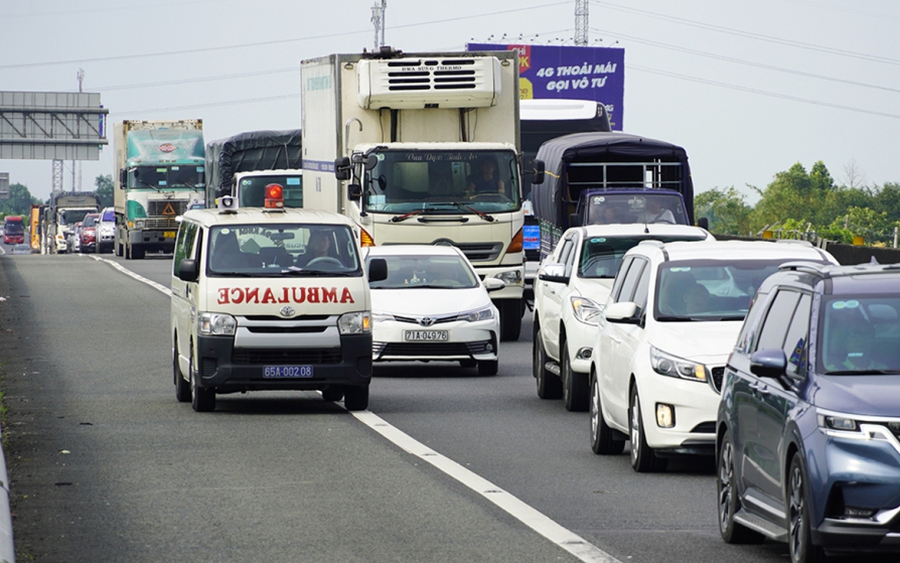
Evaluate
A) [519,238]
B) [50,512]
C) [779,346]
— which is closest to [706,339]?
[779,346]

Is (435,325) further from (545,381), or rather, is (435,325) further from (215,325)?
(215,325)

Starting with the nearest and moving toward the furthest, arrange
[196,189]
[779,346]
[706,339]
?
[779,346], [706,339], [196,189]

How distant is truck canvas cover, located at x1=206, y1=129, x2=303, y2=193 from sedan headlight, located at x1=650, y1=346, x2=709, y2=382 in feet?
101

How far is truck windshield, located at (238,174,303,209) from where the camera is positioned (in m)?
38.0

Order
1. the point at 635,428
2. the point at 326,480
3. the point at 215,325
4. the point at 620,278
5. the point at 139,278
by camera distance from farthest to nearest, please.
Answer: the point at 139,278 → the point at 215,325 → the point at 620,278 → the point at 635,428 → the point at 326,480

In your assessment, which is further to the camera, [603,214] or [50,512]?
[603,214]

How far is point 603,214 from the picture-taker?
27656 millimetres

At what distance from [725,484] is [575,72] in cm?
7958

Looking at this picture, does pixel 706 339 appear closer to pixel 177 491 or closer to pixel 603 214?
pixel 177 491

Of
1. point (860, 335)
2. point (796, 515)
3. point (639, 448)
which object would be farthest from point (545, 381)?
point (796, 515)

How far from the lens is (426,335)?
19625 millimetres

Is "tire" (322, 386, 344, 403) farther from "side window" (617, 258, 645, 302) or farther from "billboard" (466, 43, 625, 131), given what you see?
"billboard" (466, 43, 625, 131)

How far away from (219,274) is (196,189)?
130 ft

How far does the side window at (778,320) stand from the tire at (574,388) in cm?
725
